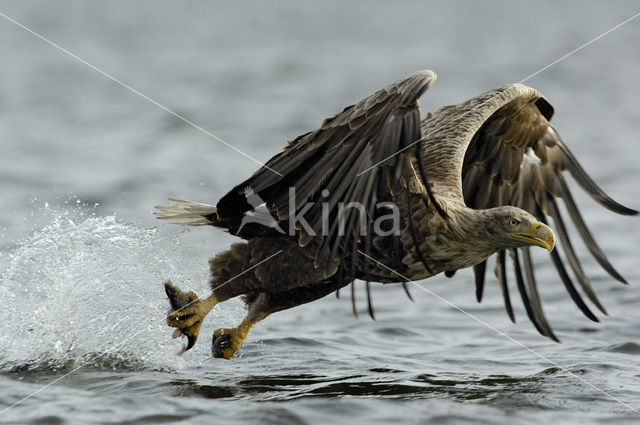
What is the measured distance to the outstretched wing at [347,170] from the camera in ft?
15.8

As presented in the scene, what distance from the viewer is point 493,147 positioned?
681 centimetres

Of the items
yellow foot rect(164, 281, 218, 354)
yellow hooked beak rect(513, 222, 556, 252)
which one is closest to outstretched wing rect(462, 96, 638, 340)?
yellow hooked beak rect(513, 222, 556, 252)

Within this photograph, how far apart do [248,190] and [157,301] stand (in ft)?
4.42

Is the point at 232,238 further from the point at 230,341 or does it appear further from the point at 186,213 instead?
the point at 230,341

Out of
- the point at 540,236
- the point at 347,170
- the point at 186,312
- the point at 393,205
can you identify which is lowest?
the point at 186,312

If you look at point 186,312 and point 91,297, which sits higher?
point 91,297

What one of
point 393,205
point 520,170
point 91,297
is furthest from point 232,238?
point 393,205

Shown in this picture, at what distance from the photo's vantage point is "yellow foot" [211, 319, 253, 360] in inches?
236

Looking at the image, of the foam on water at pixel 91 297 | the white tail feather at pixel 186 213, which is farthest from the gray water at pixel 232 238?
the white tail feather at pixel 186 213

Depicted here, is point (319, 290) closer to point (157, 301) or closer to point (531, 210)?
point (157, 301)

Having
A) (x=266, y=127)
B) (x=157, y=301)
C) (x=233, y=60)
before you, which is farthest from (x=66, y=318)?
(x=233, y=60)

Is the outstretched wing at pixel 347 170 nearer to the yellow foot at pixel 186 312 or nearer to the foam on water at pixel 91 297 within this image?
the yellow foot at pixel 186 312

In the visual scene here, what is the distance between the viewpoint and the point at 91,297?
20.7 ft

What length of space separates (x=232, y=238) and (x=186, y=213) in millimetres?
2969
